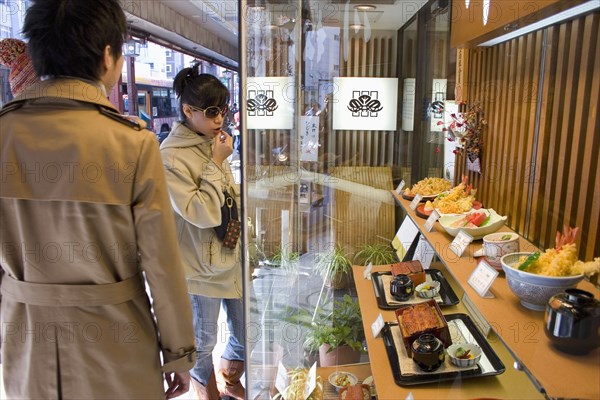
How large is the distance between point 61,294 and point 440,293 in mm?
1518

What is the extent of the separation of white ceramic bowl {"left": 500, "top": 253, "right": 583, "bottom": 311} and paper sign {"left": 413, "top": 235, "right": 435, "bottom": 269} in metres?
→ 0.98

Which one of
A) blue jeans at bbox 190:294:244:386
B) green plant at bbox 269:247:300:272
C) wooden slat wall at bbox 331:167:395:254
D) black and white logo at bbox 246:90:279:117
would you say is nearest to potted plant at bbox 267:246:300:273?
green plant at bbox 269:247:300:272

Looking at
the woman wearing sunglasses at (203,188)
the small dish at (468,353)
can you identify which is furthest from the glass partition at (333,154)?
the small dish at (468,353)

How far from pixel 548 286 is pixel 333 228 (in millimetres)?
2373

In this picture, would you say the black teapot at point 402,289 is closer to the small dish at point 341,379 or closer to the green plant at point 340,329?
the small dish at point 341,379

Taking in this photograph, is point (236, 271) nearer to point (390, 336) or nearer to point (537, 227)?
point (390, 336)

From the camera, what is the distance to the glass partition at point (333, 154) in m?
2.35

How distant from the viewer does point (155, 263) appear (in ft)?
3.33

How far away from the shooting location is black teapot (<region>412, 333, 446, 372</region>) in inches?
58.1

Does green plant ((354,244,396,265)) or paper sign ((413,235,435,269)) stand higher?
paper sign ((413,235,435,269))

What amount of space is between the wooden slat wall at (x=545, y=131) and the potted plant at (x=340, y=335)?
3.06ft

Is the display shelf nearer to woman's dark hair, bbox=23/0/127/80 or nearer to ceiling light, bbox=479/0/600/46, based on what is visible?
ceiling light, bbox=479/0/600/46

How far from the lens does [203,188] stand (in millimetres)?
1542

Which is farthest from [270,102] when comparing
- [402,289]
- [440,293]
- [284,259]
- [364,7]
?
[364,7]
